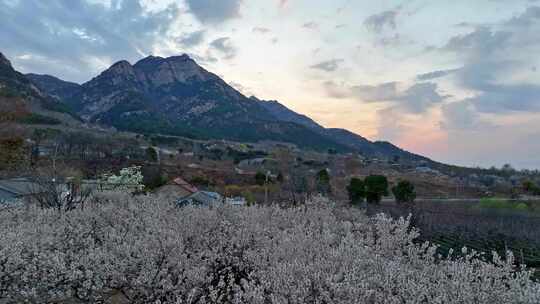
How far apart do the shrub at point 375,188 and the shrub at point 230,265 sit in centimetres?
3585

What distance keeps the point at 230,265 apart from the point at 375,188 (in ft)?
128

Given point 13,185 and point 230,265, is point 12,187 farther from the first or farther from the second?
point 230,265

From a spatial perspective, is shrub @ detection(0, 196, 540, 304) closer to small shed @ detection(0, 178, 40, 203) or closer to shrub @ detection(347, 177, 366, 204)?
small shed @ detection(0, 178, 40, 203)

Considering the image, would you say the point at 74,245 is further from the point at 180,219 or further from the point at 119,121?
the point at 119,121

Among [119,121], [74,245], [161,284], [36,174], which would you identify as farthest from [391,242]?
[119,121]

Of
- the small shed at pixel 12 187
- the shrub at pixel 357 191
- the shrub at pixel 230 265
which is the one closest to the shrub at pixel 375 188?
the shrub at pixel 357 191

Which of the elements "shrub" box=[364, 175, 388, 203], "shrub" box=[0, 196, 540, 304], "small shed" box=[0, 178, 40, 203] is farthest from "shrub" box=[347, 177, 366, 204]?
"shrub" box=[0, 196, 540, 304]

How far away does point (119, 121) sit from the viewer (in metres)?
184

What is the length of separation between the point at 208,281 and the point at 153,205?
159 inches

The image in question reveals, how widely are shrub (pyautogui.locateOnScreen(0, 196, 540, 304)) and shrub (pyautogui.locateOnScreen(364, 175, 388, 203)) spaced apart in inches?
1411

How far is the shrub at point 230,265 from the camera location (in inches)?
156

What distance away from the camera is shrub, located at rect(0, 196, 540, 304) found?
3.97m

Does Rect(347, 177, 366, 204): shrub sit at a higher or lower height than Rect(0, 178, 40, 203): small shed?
higher

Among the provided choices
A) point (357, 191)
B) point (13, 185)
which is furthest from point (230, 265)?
point (357, 191)
